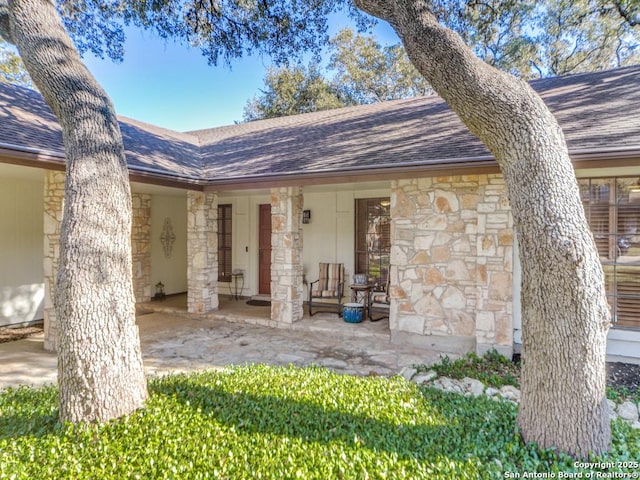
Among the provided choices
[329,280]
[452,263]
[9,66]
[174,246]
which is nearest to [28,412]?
[452,263]

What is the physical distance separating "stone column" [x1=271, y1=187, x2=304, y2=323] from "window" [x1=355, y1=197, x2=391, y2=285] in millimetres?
1680

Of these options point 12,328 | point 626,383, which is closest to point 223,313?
point 12,328

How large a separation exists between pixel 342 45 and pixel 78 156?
1853 cm

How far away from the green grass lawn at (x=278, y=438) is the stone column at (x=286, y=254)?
3.22m

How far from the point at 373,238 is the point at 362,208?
67 cm

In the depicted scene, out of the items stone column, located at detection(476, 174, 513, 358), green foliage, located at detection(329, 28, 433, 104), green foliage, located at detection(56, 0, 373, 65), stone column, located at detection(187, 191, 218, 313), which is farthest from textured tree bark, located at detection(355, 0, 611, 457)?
green foliage, located at detection(329, 28, 433, 104)

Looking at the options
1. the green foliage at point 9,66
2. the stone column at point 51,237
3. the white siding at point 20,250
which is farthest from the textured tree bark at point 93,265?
the green foliage at point 9,66

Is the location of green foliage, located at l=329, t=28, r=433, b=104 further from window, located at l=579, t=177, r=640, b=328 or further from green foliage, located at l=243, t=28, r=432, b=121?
window, located at l=579, t=177, r=640, b=328

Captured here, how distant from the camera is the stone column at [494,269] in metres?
4.99

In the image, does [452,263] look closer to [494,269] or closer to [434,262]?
[434,262]

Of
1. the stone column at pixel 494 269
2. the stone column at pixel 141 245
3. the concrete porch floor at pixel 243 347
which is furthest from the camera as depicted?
the stone column at pixel 141 245

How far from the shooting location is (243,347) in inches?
219

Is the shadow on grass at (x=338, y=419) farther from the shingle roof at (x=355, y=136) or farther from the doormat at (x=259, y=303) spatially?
the doormat at (x=259, y=303)

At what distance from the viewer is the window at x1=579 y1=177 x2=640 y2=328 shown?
488 cm
